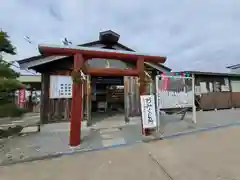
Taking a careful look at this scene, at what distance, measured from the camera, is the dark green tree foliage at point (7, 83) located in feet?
16.4

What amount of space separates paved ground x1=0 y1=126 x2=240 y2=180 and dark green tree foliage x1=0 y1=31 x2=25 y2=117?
2524mm

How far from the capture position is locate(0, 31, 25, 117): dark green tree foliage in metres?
5.01

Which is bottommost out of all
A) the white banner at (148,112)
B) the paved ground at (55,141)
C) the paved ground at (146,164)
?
the paved ground at (146,164)

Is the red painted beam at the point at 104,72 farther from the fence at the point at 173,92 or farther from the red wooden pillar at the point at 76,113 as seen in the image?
the fence at the point at 173,92

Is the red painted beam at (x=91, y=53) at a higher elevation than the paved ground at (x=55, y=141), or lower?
higher

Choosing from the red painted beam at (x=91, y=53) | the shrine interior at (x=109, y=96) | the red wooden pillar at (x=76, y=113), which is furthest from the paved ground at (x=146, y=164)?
the shrine interior at (x=109, y=96)

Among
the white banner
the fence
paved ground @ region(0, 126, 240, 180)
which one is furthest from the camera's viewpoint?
the fence

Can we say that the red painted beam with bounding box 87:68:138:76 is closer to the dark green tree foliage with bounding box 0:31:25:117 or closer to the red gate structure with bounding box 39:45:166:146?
the red gate structure with bounding box 39:45:166:146

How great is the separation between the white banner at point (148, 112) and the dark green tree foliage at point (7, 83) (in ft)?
13.1

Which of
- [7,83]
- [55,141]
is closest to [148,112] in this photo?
[55,141]

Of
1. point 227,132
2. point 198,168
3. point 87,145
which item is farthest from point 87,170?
point 227,132

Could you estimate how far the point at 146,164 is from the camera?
11.3ft

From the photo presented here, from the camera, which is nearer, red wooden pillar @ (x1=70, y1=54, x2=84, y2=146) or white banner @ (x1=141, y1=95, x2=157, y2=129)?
red wooden pillar @ (x1=70, y1=54, x2=84, y2=146)

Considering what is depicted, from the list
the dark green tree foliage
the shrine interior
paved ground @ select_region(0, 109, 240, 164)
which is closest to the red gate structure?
paved ground @ select_region(0, 109, 240, 164)
